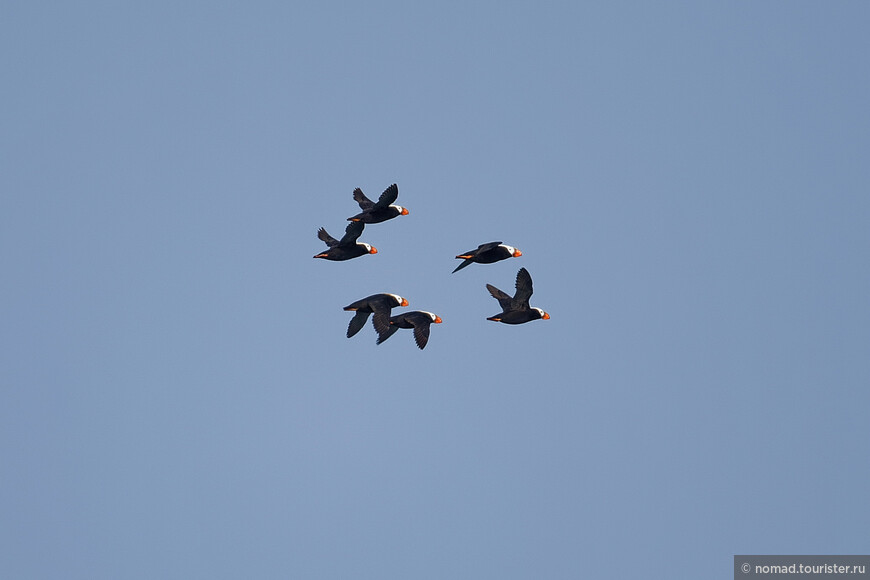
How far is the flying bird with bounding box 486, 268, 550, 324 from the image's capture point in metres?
70.1

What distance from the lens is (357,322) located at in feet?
232

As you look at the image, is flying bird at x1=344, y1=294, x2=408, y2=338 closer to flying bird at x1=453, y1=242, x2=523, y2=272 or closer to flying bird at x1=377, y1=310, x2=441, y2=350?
flying bird at x1=377, y1=310, x2=441, y2=350

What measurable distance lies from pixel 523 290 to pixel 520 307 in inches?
45.4

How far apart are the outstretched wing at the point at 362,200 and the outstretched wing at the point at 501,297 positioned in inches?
325

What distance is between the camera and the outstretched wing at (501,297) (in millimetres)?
72000

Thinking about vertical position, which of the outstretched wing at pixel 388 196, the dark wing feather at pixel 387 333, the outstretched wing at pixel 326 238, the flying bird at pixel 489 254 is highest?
the outstretched wing at pixel 388 196

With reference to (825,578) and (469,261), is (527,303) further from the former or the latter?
(825,578)

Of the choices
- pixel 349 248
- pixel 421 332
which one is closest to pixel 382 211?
pixel 349 248

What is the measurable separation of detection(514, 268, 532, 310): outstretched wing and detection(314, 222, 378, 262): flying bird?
7896 mm

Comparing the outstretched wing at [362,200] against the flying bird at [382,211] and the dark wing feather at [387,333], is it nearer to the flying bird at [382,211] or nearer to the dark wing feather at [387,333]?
the flying bird at [382,211]

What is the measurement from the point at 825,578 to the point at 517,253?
28.6 m

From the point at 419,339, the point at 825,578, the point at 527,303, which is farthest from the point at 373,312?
the point at 825,578

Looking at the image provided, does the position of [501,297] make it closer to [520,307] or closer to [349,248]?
[520,307]

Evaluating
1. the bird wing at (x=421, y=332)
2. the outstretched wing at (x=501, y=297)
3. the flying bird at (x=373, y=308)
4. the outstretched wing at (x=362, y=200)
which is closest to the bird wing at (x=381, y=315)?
the flying bird at (x=373, y=308)
